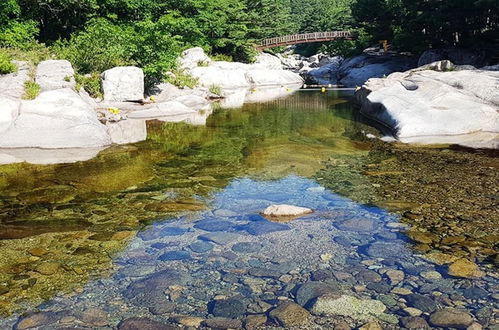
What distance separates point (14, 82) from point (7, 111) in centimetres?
276

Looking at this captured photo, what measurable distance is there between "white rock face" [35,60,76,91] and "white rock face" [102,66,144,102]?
5.03 feet

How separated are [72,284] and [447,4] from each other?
27.7 meters

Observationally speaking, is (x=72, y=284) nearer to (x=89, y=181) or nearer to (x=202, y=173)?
(x=89, y=181)

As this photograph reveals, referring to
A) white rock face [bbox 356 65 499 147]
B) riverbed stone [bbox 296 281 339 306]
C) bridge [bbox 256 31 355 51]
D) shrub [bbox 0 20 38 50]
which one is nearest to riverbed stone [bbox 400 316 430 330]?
riverbed stone [bbox 296 281 339 306]

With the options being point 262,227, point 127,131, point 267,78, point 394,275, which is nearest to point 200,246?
point 262,227

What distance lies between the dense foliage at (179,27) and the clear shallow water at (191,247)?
11853mm

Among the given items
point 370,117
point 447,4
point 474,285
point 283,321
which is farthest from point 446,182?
point 447,4

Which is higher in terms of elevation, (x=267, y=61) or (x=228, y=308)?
(x=267, y=61)

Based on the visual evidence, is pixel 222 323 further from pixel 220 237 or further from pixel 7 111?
pixel 7 111

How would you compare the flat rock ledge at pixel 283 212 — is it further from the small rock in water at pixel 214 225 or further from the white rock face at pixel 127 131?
the white rock face at pixel 127 131

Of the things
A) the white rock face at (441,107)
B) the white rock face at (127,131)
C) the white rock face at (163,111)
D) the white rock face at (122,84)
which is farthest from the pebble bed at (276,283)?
the white rock face at (122,84)

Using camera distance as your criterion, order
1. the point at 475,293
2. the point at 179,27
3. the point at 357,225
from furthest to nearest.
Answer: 1. the point at 179,27
2. the point at 357,225
3. the point at 475,293

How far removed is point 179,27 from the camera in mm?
30797

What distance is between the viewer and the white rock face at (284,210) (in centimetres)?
727
